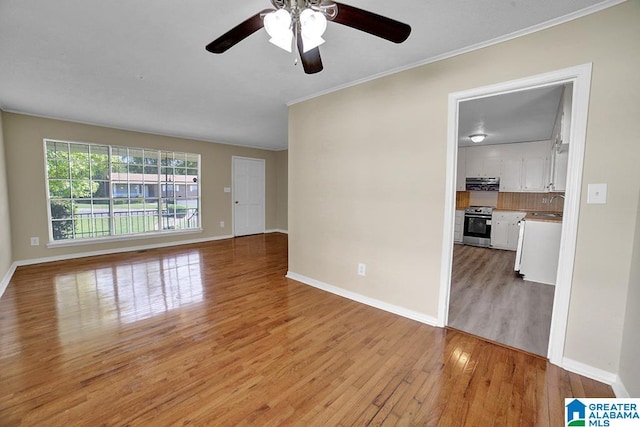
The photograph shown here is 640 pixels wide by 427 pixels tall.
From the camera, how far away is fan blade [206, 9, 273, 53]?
53.2 inches

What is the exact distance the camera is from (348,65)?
8.23 feet

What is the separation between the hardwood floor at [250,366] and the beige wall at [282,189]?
4647 millimetres

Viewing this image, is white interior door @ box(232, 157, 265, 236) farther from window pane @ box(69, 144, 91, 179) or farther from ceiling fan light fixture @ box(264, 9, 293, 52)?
ceiling fan light fixture @ box(264, 9, 293, 52)

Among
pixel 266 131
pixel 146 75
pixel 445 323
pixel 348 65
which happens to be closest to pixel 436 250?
pixel 445 323

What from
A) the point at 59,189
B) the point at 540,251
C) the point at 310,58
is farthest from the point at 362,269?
the point at 59,189

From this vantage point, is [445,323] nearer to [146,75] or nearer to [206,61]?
[206,61]

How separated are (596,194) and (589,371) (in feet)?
3.91

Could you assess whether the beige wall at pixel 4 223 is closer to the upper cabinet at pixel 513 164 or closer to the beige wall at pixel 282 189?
the beige wall at pixel 282 189

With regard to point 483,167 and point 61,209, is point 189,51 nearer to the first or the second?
point 61,209

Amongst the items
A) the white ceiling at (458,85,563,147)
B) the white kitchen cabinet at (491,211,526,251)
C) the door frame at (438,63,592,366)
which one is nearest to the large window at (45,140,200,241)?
the white ceiling at (458,85,563,147)

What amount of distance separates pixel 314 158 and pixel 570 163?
2418 mm

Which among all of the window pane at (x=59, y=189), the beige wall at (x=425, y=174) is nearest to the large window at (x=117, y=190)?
the window pane at (x=59, y=189)

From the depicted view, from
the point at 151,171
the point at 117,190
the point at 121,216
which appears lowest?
the point at 121,216

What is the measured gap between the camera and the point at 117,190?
16.9ft
